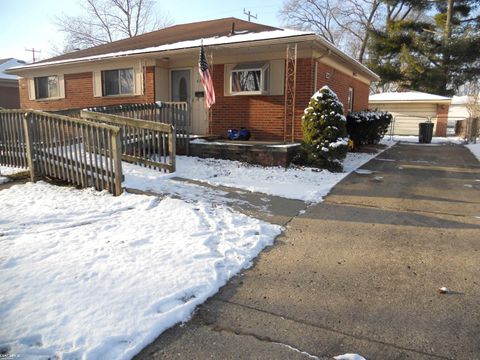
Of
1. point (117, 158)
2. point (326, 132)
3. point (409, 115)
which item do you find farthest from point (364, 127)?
point (409, 115)

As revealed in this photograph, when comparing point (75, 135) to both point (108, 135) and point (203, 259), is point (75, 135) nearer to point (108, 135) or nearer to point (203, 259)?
point (108, 135)

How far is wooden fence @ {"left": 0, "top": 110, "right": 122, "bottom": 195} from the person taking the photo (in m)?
6.14

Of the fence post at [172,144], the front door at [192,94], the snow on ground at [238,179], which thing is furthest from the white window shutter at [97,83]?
the fence post at [172,144]

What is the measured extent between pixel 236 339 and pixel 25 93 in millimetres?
18351

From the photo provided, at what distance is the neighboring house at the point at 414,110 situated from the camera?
80.9 ft

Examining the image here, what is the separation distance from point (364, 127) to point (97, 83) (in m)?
10.2

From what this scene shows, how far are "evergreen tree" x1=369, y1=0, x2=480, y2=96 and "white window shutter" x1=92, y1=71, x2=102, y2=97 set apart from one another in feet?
70.2

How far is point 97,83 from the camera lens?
14.5 m

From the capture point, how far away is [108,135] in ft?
19.9

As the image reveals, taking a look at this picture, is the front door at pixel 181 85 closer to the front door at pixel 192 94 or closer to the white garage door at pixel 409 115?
the front door at pixel 192 94

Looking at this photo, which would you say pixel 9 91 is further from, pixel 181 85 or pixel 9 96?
pixel 181 85

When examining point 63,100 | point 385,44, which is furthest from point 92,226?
point 385,44

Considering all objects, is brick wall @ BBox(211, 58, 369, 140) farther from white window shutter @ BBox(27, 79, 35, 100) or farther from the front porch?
white window shutter @ BBox(27, 79, 35, 100)

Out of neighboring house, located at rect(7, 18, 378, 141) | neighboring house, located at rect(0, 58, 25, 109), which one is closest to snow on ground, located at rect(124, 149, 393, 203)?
neighboring house, located at rect(7, 18, 378, 141)
